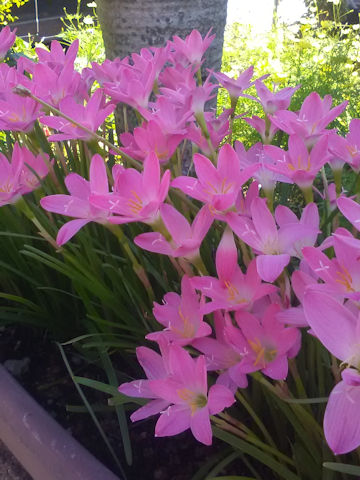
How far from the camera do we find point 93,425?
2.54ft

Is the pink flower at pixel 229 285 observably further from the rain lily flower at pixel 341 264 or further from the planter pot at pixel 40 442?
the planter pot at pixel 40 442

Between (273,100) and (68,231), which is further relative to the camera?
(273,100)

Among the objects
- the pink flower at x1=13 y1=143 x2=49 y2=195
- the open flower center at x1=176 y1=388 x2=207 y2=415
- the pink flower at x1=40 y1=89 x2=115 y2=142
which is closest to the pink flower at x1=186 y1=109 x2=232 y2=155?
the pink flower at x1=40 y1=89 x2=115 y2=142

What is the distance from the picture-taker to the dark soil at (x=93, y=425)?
712 mm

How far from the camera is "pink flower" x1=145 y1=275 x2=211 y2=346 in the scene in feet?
1.60

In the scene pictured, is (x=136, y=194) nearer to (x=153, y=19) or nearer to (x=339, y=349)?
(x=339, y=349)

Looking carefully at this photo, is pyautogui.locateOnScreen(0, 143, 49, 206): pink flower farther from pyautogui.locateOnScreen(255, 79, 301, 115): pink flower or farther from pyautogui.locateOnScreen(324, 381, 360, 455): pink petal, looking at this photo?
pyautogui.locateOnScreen(324, 381, 360, 455): pink petal

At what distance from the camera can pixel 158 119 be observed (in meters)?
0.63

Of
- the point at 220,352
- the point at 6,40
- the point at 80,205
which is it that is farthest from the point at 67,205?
the point at 6,40

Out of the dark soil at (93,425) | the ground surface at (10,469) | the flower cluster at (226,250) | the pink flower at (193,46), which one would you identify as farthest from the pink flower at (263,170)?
the ground surface at (10,469)

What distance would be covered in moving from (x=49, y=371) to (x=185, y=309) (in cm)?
47

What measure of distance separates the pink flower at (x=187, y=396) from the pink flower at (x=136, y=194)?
13cm

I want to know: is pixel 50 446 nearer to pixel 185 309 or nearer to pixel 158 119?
pixel 185 309

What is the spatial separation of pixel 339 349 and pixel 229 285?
131 millimetres
